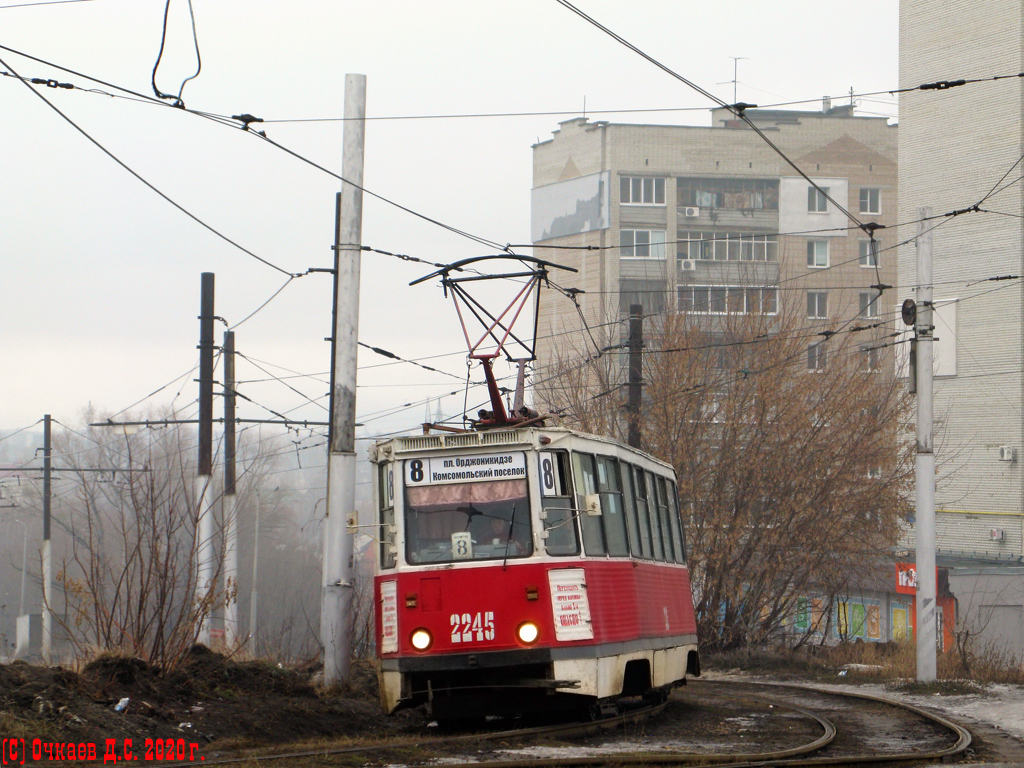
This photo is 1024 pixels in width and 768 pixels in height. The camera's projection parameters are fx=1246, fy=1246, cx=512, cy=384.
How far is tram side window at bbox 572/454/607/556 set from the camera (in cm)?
1079


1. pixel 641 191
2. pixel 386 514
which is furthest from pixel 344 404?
pixel 641 191

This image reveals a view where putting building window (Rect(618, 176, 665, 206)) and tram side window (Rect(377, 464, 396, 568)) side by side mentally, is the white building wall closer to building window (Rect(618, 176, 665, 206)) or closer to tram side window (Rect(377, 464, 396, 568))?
building window (Rect(618, 176, 665, 206))

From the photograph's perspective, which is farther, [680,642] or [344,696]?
[680,642]

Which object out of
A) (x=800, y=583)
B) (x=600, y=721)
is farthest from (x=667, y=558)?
(x=800, y=583)

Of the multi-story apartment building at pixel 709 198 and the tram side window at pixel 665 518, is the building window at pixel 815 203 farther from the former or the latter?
the tram side window at pixel 665 518

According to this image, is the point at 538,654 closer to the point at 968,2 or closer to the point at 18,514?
the point at 968,2

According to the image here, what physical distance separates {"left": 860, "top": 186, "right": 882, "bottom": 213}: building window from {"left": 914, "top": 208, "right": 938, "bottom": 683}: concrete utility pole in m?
48.3

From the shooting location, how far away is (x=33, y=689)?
9.20 meters

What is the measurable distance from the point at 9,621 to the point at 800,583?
167ft

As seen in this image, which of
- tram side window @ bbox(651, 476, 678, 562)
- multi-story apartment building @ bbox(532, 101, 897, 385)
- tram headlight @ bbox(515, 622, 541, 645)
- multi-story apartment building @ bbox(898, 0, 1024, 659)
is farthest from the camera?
multi-story apartment building @ bbox(532, 101, 897, 385)

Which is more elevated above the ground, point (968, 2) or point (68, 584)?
point (968, 2)

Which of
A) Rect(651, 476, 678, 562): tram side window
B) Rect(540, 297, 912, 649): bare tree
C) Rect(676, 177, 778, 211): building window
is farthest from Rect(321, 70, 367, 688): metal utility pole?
Rect(676, 177, 778, 211): building window

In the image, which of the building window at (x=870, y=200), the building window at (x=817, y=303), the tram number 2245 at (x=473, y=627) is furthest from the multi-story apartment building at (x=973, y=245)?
the tram number 2245 at (x=473, y=627)

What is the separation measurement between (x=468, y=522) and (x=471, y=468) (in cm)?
47
